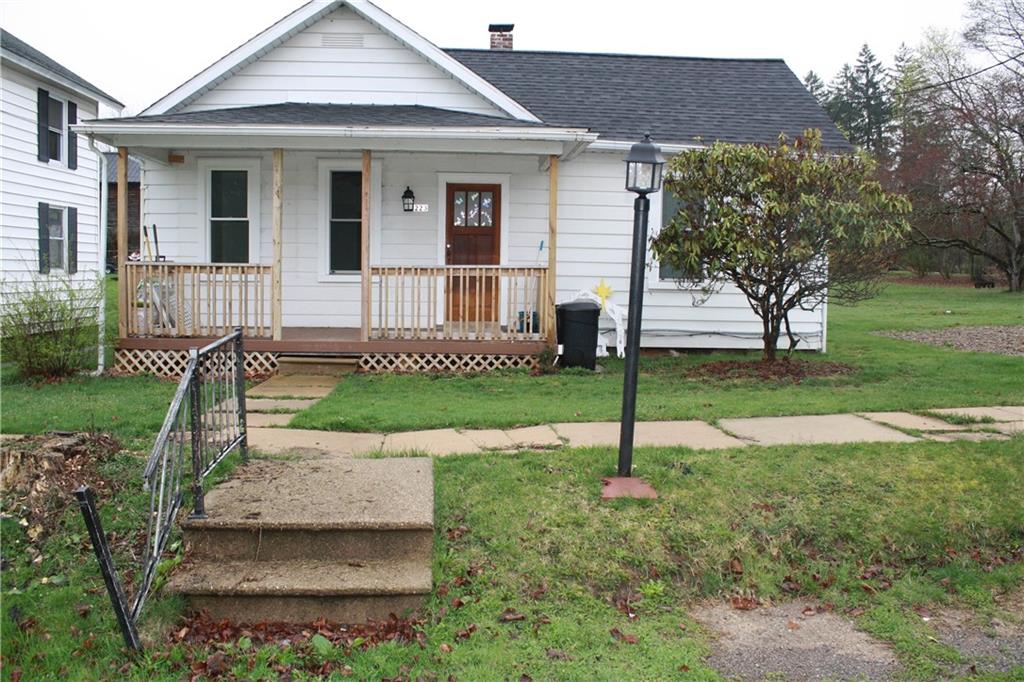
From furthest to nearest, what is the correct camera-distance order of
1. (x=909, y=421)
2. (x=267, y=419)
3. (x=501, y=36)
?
(x=501, y=36) → (x=267, y=419) → (x=909, y=421)

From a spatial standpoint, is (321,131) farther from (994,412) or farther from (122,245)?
(994,412)

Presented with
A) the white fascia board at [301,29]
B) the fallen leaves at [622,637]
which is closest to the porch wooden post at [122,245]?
the white fascia board at [301,29]

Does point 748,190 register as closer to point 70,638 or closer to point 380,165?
point 380,165

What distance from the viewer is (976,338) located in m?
15.6

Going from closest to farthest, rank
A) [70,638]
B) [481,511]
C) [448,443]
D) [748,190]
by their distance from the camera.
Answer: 1. [70,638]
2. [481,511]
3. [448,443]
4. [748,190]

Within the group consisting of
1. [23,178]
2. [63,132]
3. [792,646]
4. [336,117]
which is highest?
[63,132]

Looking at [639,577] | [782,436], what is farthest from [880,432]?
[639,577]

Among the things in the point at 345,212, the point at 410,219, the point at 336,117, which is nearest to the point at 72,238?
the point at 345,212

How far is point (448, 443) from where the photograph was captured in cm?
688

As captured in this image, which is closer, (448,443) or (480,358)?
(448,443)

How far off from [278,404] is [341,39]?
20.2ft

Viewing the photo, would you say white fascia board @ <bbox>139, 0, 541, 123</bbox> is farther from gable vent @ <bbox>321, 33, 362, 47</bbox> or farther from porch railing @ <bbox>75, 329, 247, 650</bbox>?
porch railing @ <bbox>75, 329, 247, 650</bbox>

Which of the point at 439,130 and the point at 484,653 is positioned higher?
the point at 439,130

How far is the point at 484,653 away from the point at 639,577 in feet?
3.76
